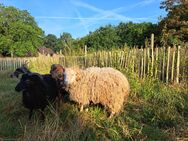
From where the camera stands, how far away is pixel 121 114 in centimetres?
837

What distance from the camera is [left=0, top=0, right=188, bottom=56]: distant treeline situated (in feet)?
71.8

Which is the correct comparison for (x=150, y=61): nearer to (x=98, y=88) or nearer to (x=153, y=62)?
(x=153, y=62)

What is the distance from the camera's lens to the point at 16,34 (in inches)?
1991

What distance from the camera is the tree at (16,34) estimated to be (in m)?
49.2

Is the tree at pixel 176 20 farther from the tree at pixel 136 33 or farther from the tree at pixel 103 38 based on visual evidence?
the tree at pixel 103 38

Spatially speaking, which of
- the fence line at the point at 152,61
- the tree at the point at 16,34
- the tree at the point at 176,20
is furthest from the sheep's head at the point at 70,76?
the tree at the point at 16,34

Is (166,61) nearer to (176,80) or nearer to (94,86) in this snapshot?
(176,80)

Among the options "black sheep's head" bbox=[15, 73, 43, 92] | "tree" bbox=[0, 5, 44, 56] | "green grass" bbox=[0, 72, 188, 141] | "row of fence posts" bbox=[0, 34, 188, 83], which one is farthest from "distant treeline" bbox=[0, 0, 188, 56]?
"black sheep's head" bbox=[15, 73, 43, 92]

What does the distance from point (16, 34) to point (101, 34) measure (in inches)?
707

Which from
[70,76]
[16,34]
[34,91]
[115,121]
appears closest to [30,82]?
[34,91]

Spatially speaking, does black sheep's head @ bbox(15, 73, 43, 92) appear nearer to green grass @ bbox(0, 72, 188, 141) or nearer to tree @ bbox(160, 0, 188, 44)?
green grass @ bbox(0, 72, 188, 141)

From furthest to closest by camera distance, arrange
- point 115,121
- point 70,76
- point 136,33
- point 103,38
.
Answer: point 103,38 → point 136,33 → point 70,76 → point 115,121

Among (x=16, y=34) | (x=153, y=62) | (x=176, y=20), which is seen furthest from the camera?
(x=16, y=34)

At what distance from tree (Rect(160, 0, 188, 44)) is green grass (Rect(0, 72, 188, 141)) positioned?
18661 mm
